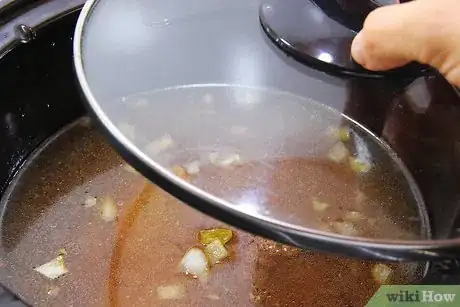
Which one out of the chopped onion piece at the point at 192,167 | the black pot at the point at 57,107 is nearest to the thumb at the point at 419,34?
the black pot at the point at 57,107

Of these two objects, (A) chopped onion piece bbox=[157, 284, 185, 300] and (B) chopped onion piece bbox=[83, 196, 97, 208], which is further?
(B) chopped onion piece bbox=[83, 196, 97, 208]

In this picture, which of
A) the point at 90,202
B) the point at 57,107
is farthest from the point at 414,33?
the point at 57,107

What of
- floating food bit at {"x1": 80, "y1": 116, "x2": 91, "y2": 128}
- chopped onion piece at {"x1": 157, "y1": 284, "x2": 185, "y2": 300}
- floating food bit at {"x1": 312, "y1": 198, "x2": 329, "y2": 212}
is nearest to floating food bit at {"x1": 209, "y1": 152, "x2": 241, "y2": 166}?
floating food bit at {"x1": 312, "y1": 198, "x2": 329, "y2": 212}

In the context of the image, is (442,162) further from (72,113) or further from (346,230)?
(72,113)

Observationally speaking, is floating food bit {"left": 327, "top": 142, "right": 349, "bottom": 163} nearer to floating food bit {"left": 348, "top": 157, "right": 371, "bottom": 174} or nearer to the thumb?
floating food bit {"left": 348, "top": 157, "right": 371, "bottom": 174}

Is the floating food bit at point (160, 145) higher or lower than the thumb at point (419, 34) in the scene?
lower

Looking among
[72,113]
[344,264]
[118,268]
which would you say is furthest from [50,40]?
[344,264]

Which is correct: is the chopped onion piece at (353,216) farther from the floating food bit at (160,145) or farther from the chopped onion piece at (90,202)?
the chopped onion piece at (90,202)

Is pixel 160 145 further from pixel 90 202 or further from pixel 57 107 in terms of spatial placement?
pixel 57 107
